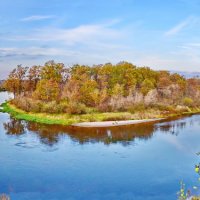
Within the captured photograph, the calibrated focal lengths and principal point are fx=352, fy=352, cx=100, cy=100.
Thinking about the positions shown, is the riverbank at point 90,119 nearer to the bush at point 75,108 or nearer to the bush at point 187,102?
the bush at point 75,108

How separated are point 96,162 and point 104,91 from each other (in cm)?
3413

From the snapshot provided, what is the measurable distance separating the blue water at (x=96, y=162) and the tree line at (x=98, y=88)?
45.7 feet

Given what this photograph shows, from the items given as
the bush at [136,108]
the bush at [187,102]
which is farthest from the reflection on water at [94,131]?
the bush at [187,102]

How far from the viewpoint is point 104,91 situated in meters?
61.6

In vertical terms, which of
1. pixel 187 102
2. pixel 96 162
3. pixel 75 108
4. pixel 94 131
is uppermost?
pixel 187 102

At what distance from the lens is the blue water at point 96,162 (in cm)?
2177

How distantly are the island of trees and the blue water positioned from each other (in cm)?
1268

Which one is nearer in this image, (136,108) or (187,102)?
(136,108)

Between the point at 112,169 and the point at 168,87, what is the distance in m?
50.9

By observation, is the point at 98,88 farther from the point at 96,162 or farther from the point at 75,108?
the point at 96,162

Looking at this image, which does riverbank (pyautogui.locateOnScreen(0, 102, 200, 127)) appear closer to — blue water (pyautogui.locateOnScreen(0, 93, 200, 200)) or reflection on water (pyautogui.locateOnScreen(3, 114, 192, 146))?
reflection on water (pyautogui.locateOnScreen(3, 114, 192, 146))

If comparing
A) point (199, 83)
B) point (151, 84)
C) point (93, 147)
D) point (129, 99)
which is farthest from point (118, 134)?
point (199, 83)

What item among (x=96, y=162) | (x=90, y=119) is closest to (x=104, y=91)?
(x=90, y=119)

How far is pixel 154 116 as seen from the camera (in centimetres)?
5644
